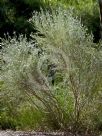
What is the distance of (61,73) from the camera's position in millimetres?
8289

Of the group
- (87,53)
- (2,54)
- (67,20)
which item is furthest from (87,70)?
(2,54)

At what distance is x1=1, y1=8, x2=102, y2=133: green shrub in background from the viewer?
8031 mm

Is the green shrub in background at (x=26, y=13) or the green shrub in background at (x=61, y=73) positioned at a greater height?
the green shrub in background at (x=26, y=13)

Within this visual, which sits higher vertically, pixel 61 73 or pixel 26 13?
pixel 26 13

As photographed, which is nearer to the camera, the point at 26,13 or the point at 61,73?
the point at 61,73

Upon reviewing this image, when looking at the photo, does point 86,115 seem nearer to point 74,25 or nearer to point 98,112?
point 98,112

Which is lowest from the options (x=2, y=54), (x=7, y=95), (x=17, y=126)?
(x=17, y=126)

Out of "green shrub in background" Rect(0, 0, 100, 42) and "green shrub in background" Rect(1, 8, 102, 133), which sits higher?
"green shrub in background" Rect(0, 0, 100, 42)

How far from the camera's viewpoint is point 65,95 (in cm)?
845

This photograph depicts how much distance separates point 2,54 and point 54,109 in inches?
46.3

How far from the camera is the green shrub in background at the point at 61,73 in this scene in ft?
26.3

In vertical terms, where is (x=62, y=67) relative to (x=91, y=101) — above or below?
above

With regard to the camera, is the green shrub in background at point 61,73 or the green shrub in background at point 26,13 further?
the green shrub in background at point 26,13

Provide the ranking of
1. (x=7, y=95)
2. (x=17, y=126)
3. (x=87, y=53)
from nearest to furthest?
(x=87, y=53) < (x=7, y=95) < (x=17, y=126)
